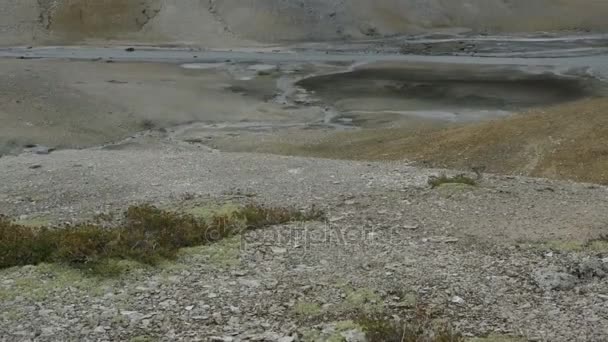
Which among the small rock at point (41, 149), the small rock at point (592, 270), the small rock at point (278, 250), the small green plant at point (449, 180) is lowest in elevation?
the small rock at point (41, 149)

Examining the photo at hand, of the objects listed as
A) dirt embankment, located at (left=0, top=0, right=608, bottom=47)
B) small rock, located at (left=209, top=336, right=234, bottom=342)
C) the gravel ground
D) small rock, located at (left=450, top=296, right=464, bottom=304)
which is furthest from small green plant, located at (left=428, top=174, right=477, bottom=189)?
dirt embankment, located at (left=0, top=0, right=608, bottom=47)

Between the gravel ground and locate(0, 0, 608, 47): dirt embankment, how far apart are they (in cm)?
5874

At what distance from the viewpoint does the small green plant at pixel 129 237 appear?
10.1 metres

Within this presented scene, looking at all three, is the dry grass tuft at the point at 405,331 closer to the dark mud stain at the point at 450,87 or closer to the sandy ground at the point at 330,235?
the sandy ground at the point at 330,235

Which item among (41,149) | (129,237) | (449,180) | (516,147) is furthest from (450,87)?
(129,237)

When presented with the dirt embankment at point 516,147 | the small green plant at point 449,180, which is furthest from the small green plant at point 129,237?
the dirt embankment at point 516,147

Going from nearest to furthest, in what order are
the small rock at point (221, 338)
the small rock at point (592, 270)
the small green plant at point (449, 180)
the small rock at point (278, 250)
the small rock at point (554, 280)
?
the small rock at point (221, 338) < the small rock at point (554, 280) < the small rock at point (592, 270) < the small rock at point (278, 250) < the small green plant at point (449, 180)

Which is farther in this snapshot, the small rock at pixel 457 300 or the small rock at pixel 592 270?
the small rock at pixel 592 270

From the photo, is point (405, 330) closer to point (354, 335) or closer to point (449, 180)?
point (354, 335)

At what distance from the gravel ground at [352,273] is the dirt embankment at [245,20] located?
5874 centimetres

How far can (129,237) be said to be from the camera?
1079 cm

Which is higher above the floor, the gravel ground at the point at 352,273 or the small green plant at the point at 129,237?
the small green plant at the point at 129,237

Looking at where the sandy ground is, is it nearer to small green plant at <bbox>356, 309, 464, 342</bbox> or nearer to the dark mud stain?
small green plant at <bbox>356, 309, 464, 342</bbox>

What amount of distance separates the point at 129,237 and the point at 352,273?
11.0 ft
